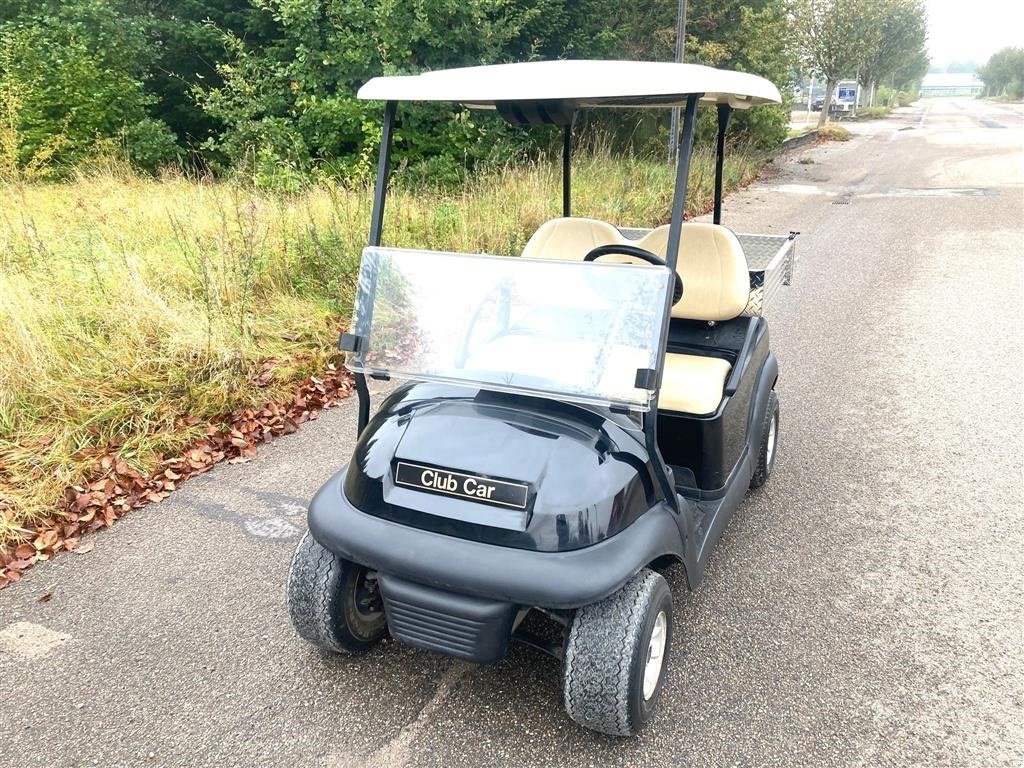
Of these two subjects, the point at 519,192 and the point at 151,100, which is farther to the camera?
the point at 151,100

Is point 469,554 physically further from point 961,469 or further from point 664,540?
point 961,469

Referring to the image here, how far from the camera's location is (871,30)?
2564 centimetres

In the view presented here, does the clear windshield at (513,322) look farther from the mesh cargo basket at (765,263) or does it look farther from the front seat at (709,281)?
the mesh cargo basket at (765,263)

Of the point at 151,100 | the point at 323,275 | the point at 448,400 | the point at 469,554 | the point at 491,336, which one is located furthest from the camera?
the point at 151,100

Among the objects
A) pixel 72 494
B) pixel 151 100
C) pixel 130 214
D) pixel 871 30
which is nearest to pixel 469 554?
pixel 72 494

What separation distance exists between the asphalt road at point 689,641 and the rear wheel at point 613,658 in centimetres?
19

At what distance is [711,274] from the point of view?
309 centimetres

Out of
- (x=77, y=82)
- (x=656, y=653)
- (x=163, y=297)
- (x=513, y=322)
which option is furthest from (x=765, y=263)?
(x=77, y=82)

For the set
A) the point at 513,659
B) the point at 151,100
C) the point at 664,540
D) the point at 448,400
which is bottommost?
the point at 513,659

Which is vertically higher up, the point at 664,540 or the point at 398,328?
the point at 398,328

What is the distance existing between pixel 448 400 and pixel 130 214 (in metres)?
5.31

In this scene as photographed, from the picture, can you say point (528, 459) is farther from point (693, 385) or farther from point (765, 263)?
point (765, 263)

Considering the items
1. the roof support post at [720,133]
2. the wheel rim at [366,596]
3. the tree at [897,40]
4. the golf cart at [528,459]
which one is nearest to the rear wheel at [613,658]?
the golf cart at [528,459]

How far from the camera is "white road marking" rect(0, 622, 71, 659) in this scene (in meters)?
2.44
